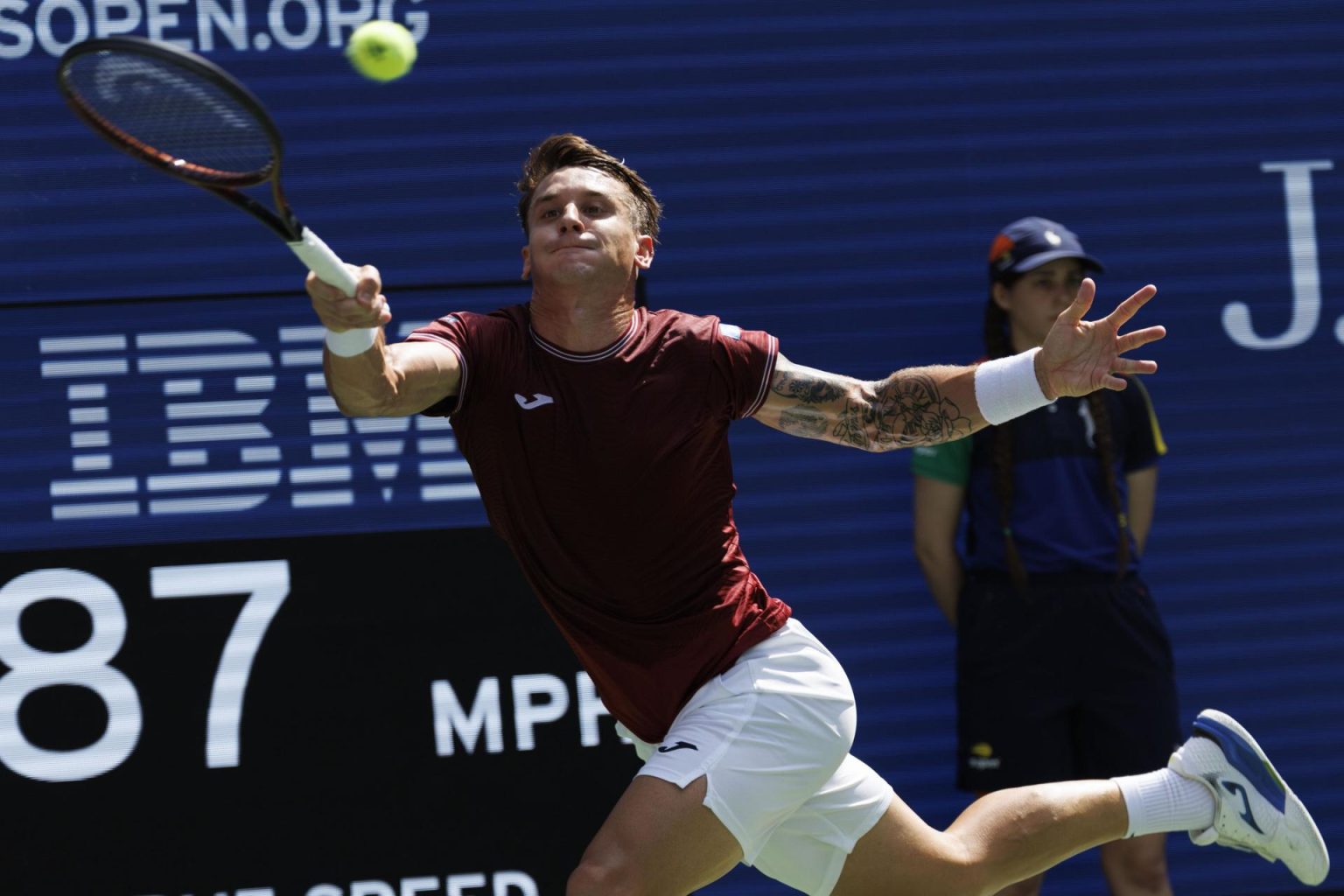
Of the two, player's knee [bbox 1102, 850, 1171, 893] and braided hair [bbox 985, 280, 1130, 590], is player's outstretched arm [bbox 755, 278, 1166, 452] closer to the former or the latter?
braided hair [bbox 985, 280, 1130, 590]

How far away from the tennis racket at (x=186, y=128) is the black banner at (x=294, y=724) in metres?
2.23

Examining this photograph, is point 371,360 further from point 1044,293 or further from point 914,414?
point 1044,293

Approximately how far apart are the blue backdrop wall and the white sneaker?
1221 mm

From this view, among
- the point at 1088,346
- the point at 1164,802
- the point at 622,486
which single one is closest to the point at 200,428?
the point at 622,486

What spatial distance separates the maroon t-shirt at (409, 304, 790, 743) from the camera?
378 cm

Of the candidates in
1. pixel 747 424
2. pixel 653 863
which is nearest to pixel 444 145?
pixel 747 424

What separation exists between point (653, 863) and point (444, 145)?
274 centimetres

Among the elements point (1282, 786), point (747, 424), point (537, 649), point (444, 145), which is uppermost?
point (444, 145)

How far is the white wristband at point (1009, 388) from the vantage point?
13.0ft

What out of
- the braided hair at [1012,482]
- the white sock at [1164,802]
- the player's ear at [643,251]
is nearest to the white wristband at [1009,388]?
the player's ear at [643,251]

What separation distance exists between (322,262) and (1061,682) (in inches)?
111

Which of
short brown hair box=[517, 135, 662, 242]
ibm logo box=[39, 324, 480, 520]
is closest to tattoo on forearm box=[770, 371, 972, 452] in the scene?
short brown hair box=[517, 135, 662, 242]

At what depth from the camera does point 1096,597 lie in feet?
16.8

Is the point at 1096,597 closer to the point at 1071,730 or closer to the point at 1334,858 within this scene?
the point at 1071,730
